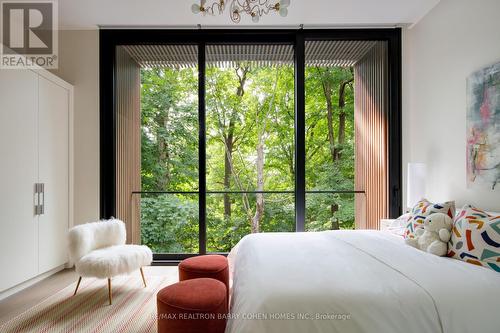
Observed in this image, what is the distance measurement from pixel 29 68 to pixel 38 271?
77.7 inches

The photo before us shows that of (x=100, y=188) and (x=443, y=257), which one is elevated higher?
(x=100, y=188)

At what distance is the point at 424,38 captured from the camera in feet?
9.79

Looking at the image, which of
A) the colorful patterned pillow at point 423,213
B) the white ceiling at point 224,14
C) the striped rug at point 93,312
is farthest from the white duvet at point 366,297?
the white ceiling at point 224,14

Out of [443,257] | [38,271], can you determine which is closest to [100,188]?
[38,271]

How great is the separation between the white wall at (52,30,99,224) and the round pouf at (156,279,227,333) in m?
2.22

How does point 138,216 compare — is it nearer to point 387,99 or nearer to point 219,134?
point 219,134

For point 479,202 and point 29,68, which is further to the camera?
point 29,68

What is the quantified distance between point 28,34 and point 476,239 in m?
4.51

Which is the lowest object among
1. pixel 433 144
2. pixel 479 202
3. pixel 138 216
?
pixel 138 216

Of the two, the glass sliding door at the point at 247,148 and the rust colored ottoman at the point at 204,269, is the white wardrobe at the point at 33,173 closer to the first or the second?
the rust colored ottoman at the point at 204,269

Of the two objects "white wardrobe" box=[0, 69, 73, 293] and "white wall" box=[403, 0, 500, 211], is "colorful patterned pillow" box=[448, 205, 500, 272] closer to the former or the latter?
"white wall" box=[403, 0, 500, 211]

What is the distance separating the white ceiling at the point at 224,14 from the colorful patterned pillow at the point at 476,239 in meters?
2.21

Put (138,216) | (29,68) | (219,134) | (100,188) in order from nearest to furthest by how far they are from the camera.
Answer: (29,68) → (100,188) → (138,216) → (219,134)

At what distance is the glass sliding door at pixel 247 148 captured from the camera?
542 centimetres
